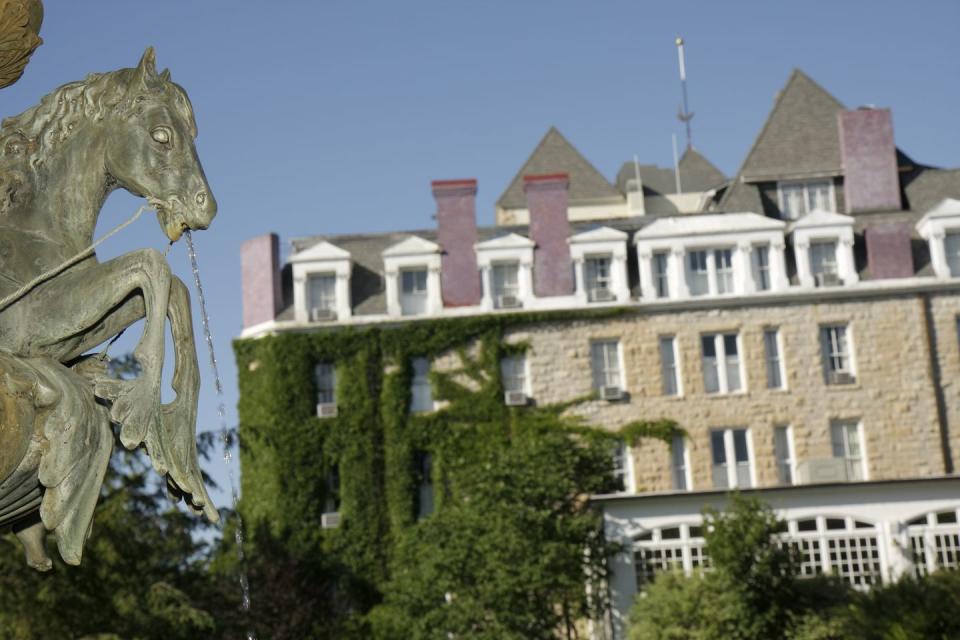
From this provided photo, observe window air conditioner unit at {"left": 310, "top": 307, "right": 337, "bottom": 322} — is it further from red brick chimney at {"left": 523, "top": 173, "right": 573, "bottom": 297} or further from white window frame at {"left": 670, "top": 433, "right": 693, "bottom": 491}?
white window frame at {"left": 670, "top": 433, "right": 693, "bottom": 491}

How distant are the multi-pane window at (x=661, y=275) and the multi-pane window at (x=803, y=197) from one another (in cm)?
433

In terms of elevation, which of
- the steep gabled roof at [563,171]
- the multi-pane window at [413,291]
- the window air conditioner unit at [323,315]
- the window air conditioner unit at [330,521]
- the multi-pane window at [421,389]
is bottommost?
the window air conditioner unit at [330,521]

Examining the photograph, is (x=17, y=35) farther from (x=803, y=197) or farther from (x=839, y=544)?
(x=803, y=197)

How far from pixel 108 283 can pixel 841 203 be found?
44646 millimetres

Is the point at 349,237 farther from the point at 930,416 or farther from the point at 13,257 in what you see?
the point at 13,257

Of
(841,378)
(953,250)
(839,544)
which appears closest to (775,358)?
(841,378)

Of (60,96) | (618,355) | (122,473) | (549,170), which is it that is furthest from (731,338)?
(60,96)

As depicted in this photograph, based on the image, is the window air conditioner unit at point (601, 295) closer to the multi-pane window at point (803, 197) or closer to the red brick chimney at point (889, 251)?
the multi-pane window at point (803, 197)

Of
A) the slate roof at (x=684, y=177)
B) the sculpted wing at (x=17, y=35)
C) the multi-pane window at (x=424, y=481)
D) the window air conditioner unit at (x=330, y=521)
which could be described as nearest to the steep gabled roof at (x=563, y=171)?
the slate roof at (x=684, y=177)

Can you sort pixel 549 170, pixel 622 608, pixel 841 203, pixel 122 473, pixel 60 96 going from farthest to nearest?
pixel 549 170, pixel 841 203, pixel 622 608, pixel 122 473, pixel 60 96

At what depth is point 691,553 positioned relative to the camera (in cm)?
3884

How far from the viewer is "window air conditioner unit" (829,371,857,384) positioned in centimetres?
4525

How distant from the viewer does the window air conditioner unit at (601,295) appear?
151 ft

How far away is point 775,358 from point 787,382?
842 mm
